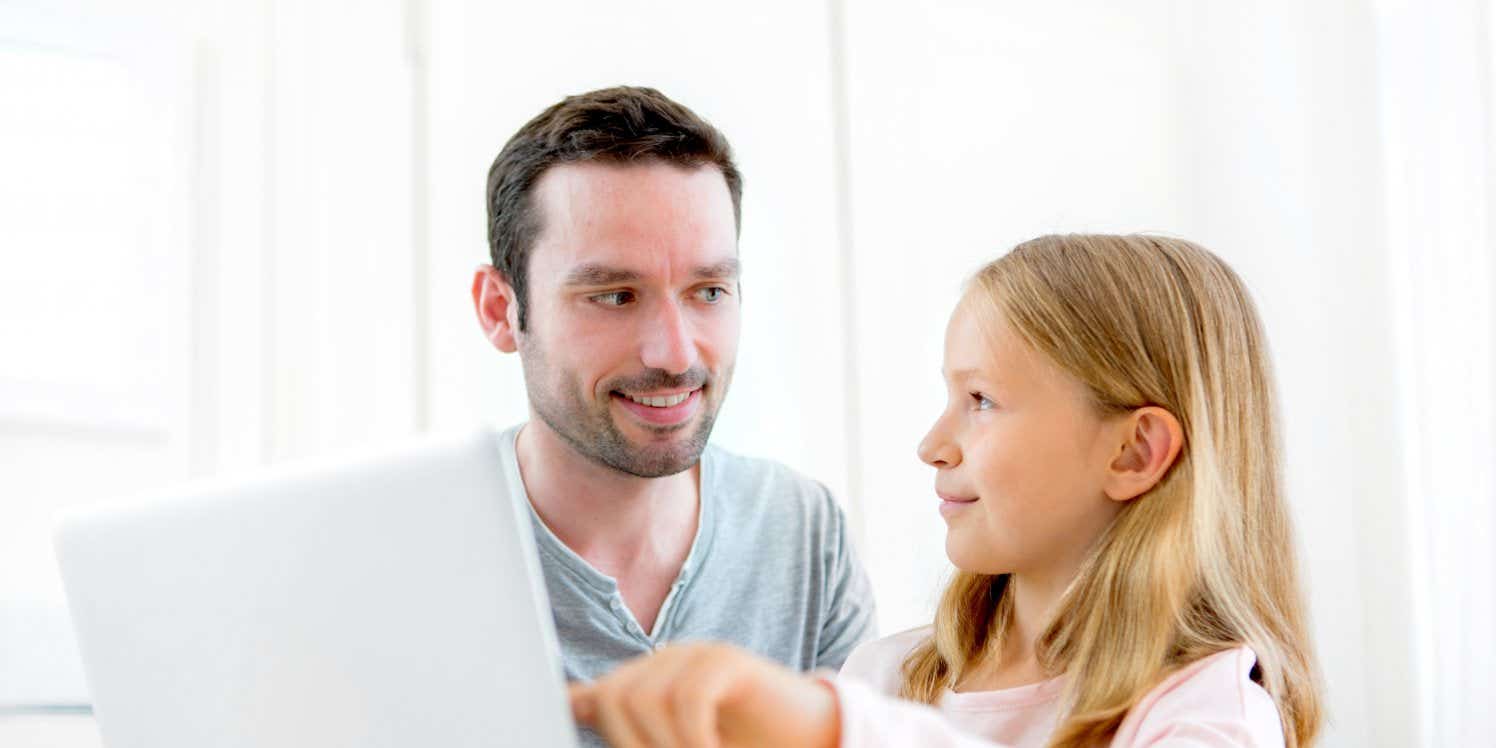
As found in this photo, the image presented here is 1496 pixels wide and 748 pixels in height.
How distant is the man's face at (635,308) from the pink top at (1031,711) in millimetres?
408

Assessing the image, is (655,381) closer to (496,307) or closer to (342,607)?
(496,307)

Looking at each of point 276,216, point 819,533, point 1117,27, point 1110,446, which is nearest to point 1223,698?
point 1110,446

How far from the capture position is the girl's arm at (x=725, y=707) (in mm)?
647

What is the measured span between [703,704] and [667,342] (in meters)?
1.01

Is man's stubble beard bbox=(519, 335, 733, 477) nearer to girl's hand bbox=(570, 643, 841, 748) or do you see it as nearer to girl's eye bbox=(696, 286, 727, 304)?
girl's eye bbox=(696, 286, 727, 304)

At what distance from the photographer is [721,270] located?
1665 mm

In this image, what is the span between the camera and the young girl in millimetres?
1101

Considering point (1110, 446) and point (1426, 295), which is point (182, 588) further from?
point (1426, 295)

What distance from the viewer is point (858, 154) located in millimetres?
2346

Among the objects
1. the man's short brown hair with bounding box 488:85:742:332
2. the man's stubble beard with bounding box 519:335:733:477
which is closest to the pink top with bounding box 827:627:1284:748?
the man's stubble beard with bounding box 519:335:733:477

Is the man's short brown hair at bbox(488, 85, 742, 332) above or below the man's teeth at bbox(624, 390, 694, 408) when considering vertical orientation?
above

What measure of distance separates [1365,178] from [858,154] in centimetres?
75

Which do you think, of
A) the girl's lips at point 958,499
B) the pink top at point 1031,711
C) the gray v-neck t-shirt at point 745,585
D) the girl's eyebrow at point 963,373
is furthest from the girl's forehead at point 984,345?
the gray v-neck t-shirt at point 745,585

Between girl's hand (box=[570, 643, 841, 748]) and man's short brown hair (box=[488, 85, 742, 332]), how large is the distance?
1.05 metres
